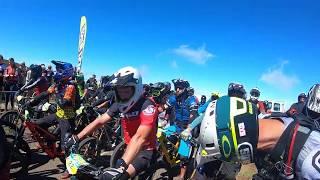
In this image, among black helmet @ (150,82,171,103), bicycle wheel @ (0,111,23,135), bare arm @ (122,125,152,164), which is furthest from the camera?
black helmet @ (150,82,171,103)

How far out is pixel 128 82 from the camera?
18.6ft

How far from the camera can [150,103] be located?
230 inches

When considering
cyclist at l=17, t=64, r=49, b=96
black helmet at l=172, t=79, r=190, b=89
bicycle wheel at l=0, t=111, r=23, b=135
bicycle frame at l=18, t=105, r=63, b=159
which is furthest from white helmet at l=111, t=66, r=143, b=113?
black helmet at l=172, t=79, r=190, b=89

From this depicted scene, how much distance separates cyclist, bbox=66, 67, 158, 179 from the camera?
5309 millimetres

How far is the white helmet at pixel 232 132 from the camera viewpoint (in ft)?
8.20

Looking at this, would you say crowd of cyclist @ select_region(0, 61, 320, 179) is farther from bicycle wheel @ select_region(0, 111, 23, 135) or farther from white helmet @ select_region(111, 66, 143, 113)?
bicycle wheel @ select_region(0, 111, 23, 135)

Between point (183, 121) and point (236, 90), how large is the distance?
3.47 meters

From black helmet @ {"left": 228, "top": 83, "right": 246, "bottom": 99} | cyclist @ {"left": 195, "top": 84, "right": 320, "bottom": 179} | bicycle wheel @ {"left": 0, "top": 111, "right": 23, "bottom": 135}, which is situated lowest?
bicycle wheel @ {"left": 0, "top": 111, "right": 23, "bottom": 135}

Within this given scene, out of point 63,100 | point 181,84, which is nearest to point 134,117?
point 63,100

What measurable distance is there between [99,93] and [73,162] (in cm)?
1404

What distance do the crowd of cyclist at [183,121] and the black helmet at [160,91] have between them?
37mm

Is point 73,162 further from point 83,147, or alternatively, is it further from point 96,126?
point 83,147

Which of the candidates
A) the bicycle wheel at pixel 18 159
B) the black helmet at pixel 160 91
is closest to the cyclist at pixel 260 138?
the bicycle wheel at pixel 18 159

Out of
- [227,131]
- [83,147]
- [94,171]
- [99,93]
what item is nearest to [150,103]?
[94,171]
